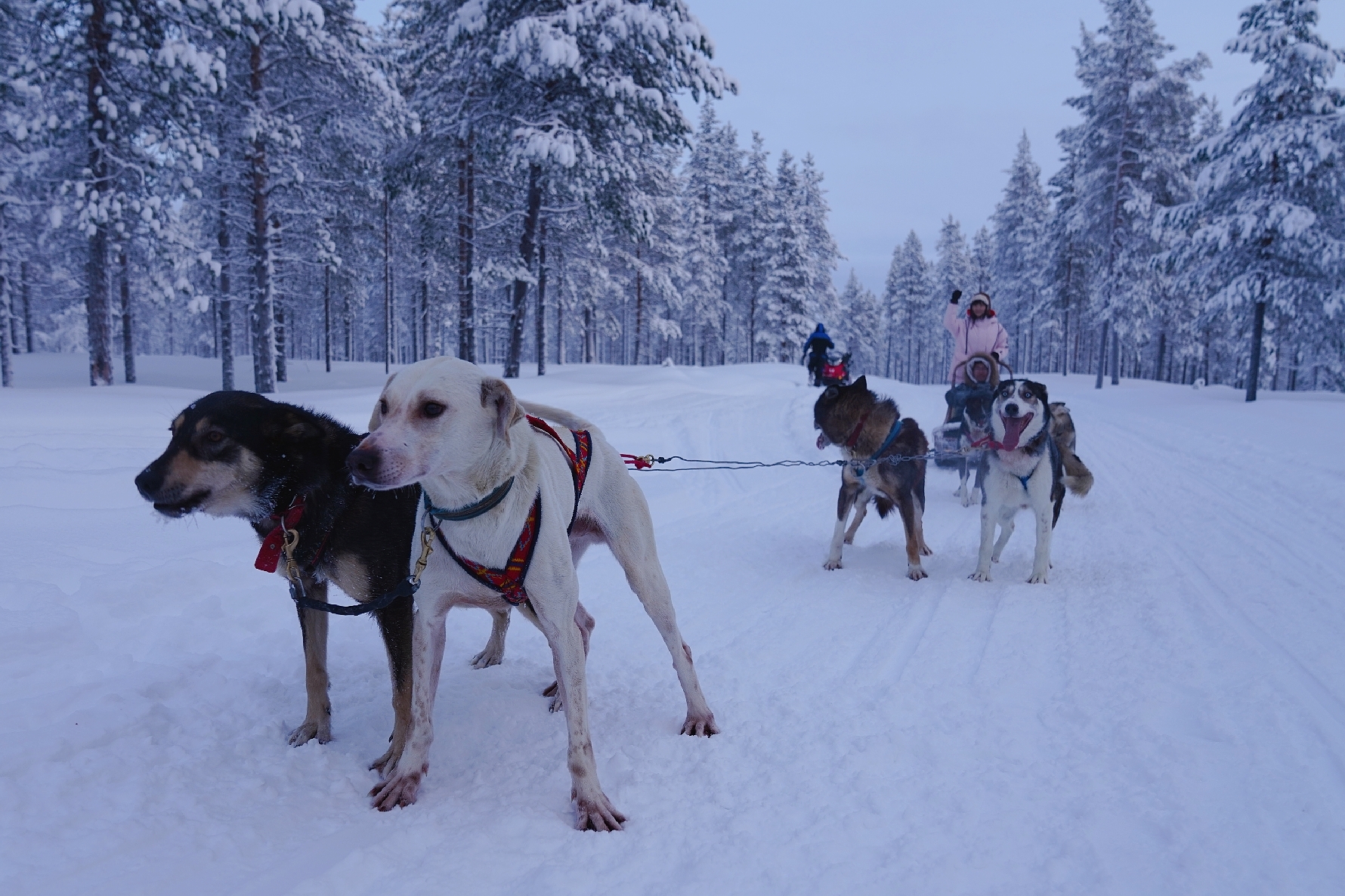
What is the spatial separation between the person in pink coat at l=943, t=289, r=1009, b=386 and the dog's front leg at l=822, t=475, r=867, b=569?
11.8ft

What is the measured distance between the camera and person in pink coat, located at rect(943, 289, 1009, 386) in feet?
30.1

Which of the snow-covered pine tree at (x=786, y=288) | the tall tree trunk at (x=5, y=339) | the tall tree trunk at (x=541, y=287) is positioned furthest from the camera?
the snow-covered pine tree at (x=786, y=288)

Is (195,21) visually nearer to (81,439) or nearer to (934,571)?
(81,439)

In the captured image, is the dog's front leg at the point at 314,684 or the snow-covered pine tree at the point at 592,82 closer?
the dog's front leg at the point at 314,684

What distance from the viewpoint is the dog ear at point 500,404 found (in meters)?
2.54

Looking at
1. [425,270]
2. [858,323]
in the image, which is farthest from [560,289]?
[858,323]

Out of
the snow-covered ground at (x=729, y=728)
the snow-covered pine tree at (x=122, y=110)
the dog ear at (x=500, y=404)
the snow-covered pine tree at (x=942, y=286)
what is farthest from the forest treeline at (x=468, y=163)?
the snow-covered pine tree at (x=942, y=286)

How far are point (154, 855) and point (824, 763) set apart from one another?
2496mm

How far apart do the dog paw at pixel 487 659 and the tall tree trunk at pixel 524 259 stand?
13.9 m

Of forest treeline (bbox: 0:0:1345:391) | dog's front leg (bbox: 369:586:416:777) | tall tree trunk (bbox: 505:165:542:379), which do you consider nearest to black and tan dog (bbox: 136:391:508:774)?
dog's front leg (bbox: 369:586:416:777)

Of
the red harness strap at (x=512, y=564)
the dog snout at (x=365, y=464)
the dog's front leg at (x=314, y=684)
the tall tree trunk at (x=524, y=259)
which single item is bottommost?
the dog's front leg at (x=314, y=684)

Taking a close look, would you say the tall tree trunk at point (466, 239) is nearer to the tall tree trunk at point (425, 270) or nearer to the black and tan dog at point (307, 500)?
the tall tree trunk at point (425, 270)

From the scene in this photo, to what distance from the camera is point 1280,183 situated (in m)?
19.0

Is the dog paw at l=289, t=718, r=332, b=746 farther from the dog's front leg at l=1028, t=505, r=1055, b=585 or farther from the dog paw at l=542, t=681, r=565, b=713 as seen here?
the dog's front leg at l=1028, t=505, r=1055, b=585
